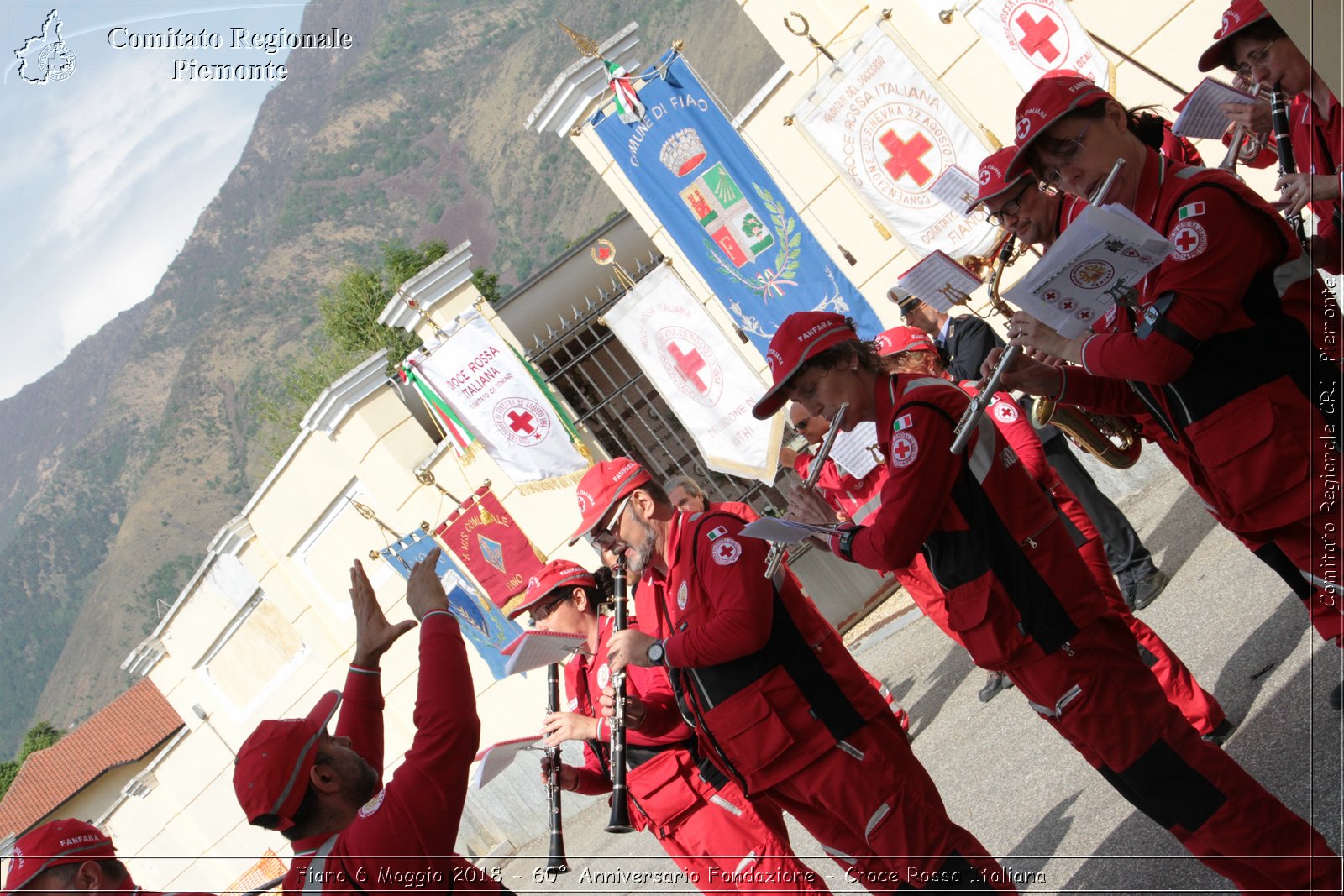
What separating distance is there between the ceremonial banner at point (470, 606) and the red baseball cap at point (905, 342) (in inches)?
239

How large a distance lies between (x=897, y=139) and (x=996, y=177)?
582 cm

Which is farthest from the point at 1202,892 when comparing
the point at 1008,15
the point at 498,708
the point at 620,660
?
the point at 498,708

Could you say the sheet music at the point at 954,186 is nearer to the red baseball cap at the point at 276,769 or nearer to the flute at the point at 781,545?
the flute at the point at 781,545

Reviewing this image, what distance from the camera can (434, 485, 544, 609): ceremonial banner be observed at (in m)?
10.7

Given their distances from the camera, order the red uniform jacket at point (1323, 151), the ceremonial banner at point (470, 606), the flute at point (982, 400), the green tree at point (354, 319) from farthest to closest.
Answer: the green tree at point (354, 319)
the ceremonial banner at point (470, 606)
the red uniform jacket at point (1323, 151)
the flute at point (982, 400)

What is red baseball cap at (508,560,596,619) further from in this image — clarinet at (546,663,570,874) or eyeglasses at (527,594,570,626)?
clarinet at (546,663,570,874)

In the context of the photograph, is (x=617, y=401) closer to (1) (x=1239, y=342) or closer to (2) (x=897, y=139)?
(2) (x=897, y=139)

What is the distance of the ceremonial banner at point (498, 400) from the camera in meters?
10.2

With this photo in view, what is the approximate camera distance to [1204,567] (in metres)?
6.23

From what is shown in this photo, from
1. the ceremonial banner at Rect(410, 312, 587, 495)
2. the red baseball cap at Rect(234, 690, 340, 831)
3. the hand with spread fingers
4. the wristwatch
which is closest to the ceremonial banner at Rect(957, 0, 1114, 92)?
the ceremonial banner at Rect(410, 312, 587, 495)

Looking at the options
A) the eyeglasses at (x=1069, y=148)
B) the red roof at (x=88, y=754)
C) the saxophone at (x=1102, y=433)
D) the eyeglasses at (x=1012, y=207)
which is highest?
the red roof at (x=88, y=754)

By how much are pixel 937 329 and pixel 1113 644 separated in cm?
332

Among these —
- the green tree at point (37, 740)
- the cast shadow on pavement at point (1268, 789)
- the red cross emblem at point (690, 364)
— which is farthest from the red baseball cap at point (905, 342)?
the green tree at point (37, 740)

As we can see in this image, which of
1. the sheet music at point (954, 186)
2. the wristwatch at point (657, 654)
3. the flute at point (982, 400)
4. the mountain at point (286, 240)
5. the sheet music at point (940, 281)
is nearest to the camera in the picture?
the flute at point (982, 400)
